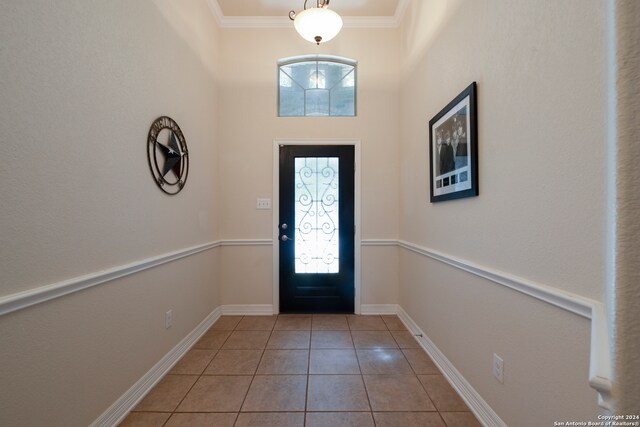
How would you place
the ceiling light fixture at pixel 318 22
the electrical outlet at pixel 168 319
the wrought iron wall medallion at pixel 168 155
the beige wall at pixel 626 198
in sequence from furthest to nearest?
the ceiling light fixture at pixel 318 22
the electrical outlet at pixel 168 319
the wrought iron wall medallion at pixel 168 155
the beige wall at pixel 626 198

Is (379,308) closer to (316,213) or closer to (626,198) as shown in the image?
(316,213)

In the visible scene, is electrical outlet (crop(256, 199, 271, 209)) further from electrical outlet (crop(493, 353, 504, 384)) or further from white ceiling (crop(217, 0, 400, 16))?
electrical outlet (crop(493, 353, 504, 384))

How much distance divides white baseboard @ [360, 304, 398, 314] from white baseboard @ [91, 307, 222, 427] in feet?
5.76

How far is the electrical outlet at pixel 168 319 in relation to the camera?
6.63 feet

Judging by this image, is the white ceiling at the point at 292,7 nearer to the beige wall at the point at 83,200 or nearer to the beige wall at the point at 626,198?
the beige wall at the point at 83,200

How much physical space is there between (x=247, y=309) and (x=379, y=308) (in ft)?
5.05

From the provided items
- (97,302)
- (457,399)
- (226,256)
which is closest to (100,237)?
(97,302)

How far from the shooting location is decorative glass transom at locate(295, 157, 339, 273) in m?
3.15

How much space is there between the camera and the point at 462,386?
5.65 feet

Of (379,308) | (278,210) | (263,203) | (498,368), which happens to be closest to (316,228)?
(278,210)

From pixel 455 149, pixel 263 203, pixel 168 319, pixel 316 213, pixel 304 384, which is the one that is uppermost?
pixel 455 149

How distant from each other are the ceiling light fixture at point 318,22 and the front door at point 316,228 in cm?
111

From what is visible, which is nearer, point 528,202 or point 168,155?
point 528,202

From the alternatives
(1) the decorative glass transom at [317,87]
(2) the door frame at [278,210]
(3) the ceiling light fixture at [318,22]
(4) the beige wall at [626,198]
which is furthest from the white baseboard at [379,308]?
(3) the ceiling light fixture at [318,22]
